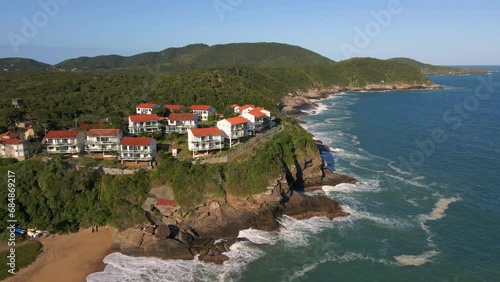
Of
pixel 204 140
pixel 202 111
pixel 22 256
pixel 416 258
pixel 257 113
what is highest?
pixel 257 113

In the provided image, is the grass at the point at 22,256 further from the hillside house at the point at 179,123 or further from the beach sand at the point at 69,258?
the hillside house at the point at 179,123

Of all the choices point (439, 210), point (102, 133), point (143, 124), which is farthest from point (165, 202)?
point (439, 210)

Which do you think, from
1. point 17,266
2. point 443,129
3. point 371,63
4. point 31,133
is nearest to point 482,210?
point 443,129

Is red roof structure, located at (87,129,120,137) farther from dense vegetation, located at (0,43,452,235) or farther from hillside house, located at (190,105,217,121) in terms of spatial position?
hillside house, located at (190,105,217,121)

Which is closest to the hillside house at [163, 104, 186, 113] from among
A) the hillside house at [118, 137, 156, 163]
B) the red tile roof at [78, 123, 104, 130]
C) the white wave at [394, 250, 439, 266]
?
the red tile roof at [78, 123, 104, 130]

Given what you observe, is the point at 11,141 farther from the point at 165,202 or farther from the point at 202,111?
the point at 202,111

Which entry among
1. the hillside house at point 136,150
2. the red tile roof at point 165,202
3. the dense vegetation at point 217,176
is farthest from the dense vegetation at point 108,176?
the hillside house at point 136,150
